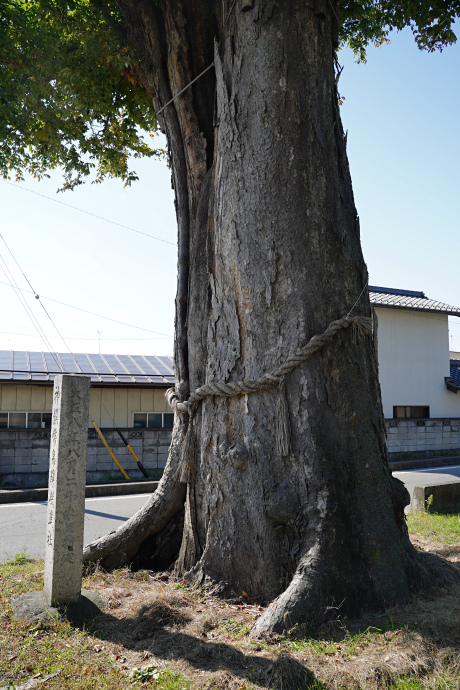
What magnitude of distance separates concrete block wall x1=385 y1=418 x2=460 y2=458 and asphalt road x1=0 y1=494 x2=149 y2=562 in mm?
9612

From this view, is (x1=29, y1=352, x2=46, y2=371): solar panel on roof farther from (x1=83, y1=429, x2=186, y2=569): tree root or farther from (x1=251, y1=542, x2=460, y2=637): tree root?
(x1=251, y1=542, x2=460, y2=637): tree root

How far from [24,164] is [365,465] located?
8.35 m

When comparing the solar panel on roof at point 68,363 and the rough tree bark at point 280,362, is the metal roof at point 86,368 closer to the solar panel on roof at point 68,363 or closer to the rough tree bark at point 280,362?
the solar panel on roof at point 68,363

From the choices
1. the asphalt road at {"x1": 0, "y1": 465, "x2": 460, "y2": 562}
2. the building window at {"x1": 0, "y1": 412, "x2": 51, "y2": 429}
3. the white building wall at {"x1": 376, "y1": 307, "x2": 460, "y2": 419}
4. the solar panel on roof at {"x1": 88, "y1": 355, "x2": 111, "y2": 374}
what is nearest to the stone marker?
the asphalt road at {"x1": 0, "y1": 465, "x2": 460, "y2": 562}

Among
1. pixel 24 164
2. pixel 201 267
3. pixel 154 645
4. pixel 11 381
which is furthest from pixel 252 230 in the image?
pixel 11 381

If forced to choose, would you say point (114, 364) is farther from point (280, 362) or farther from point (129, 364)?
point (280, 362)

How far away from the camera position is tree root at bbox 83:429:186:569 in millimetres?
5148

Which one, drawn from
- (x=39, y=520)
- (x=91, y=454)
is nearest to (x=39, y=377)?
(x=91, y=454)

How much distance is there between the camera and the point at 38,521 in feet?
29.9

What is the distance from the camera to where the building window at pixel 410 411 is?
20.8 m

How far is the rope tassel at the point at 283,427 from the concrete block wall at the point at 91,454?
10295 mm

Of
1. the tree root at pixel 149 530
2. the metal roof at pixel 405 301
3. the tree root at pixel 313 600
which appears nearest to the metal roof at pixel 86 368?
the metal roof at pixel 405 301

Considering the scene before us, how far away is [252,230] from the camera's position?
460cm

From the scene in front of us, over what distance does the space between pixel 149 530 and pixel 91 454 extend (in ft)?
29.2
